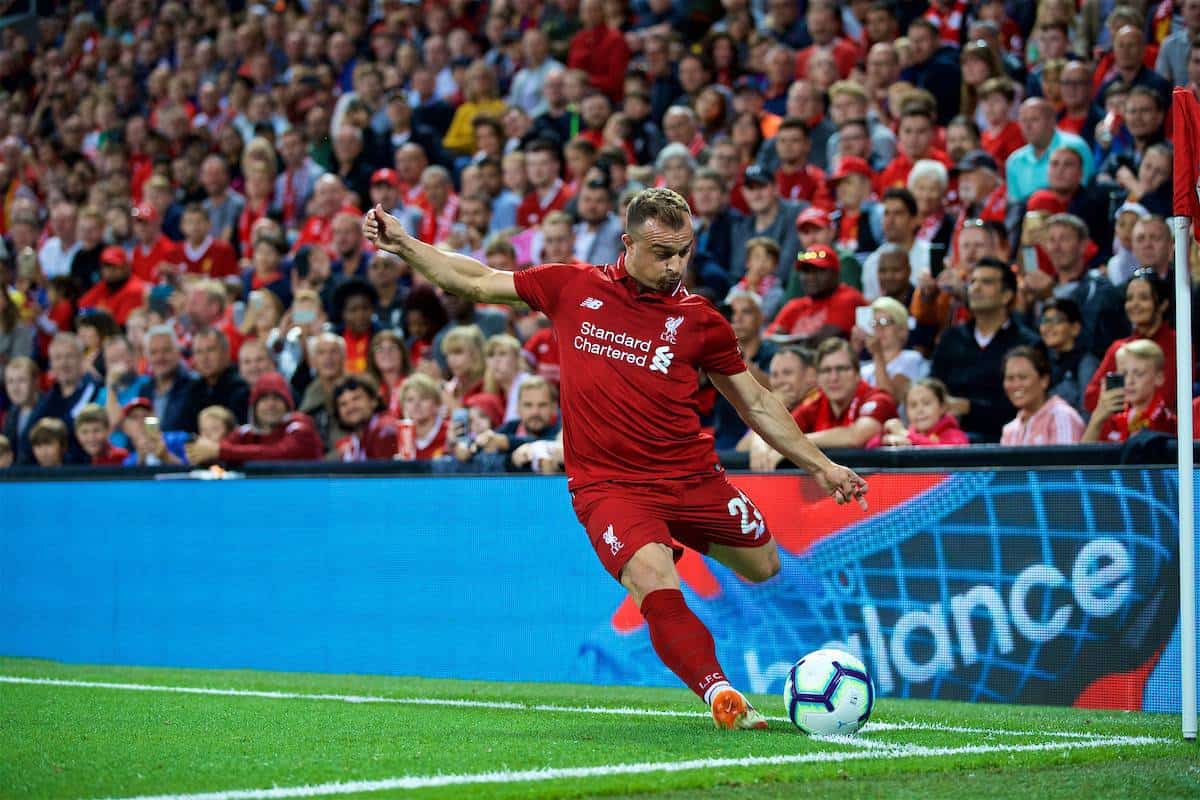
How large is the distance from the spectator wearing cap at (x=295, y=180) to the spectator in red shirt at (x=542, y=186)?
3750 millimetres

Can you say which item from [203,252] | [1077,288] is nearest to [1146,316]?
[1077,288]

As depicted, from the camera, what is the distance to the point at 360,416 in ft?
42.7

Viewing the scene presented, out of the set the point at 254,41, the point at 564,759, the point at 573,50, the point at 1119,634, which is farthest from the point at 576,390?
the point at 254,41

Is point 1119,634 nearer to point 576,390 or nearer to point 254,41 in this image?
point 576,390

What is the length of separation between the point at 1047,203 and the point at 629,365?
6.17 m

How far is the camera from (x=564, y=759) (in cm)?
600

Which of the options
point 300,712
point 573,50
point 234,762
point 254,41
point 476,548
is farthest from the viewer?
point 254,41

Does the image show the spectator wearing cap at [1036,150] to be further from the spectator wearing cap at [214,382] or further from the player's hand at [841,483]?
the spectator wearing cap at [214,382]

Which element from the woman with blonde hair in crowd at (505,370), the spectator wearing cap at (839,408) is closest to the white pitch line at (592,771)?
the spectator wearing cap at (839,408)

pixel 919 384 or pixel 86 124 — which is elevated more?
pixel 86 124

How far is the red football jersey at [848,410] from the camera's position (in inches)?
406

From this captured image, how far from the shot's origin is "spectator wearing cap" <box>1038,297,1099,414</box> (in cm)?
1058

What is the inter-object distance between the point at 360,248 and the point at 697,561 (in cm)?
747

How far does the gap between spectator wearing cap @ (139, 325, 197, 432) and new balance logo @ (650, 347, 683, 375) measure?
818cm
